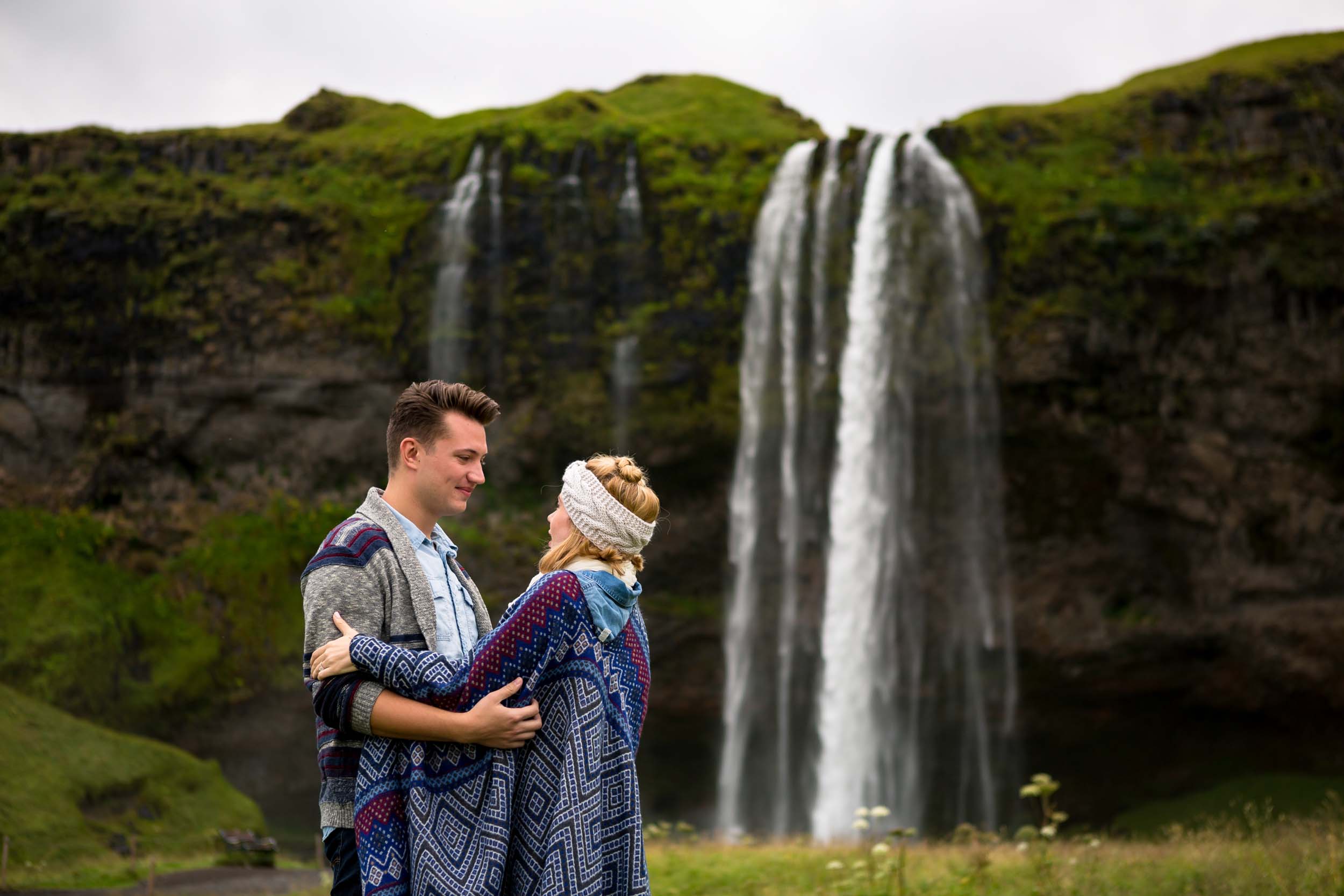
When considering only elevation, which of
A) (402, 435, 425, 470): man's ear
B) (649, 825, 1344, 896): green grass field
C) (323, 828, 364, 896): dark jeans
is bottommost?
(649, 825, 1344, 896): green grass field

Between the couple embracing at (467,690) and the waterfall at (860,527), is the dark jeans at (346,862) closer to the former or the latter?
the couple embracing at (467,690)

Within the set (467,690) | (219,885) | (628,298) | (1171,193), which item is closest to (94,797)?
(219,885)

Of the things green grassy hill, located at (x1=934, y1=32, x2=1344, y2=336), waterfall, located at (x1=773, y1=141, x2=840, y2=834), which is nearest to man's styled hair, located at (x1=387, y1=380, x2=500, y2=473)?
waterfall, located at (x1=773, y1=141, x2=840, y2=834)

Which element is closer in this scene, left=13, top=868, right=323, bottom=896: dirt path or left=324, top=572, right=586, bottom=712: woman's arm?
left=324, top=572, right=586, bottom=712: woman's arm

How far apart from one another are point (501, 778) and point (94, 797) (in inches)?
762

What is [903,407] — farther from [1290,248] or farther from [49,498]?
[49,498]

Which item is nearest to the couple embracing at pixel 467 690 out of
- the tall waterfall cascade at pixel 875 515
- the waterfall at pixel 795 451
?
the tall waterfall cascade at pixel 875 515

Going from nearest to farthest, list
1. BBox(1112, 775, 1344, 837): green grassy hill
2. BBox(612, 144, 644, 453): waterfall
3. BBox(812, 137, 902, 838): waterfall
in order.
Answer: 1. BBox(1112, 775, 1344, 837): green grassy hill
2. BBox(812, 137, 902, 838): waterfall
3. BBox(612, 144, 644, 453): waterfall

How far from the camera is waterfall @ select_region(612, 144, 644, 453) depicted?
26422mm

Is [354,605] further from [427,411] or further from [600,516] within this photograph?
[600,516]

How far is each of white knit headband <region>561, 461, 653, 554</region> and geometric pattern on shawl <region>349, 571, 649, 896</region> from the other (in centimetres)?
20

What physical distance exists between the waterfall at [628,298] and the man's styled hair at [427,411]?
22210 mm

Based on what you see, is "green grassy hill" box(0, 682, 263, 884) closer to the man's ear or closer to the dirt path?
the dirt path

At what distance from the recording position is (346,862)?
347cm
